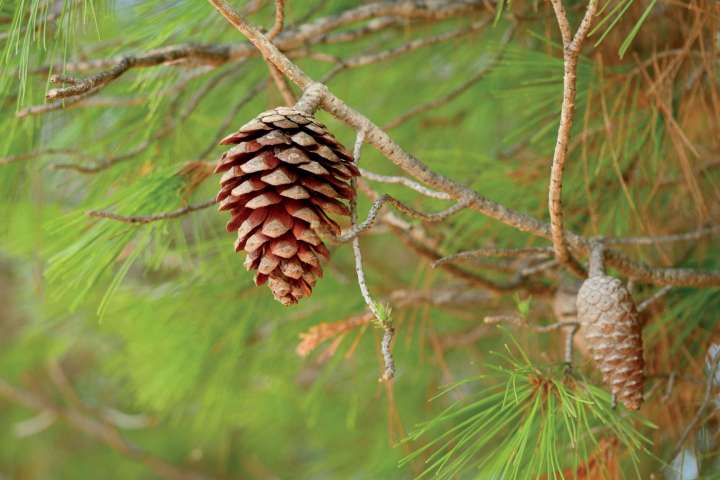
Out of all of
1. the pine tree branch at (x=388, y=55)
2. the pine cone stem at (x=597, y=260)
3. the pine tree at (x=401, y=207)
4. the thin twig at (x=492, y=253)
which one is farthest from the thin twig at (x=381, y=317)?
the pine tree branch at (x=388, y=55)

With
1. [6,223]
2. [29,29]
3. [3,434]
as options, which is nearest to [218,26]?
[29,29]

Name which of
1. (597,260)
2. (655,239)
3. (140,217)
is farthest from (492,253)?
(140,217)

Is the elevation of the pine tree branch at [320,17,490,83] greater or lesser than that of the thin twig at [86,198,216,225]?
greater

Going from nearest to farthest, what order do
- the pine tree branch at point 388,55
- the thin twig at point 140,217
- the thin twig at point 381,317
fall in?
the thin twig at point 381,317 → the thin twig at point 140,217 → the pine tree branch at point 388,55

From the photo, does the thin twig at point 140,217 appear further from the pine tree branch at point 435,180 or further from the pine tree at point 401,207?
the pine tree branch at point 435,180

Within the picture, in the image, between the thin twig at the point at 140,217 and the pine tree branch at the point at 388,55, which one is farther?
the pine tree branch at the point at 388,55

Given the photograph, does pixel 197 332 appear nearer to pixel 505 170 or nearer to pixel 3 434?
pixel 505 170

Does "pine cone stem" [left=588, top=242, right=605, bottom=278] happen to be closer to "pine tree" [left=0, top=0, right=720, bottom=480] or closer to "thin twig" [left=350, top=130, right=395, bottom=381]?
"pine tree" [left=0, top=0, right=720, bottom=480]

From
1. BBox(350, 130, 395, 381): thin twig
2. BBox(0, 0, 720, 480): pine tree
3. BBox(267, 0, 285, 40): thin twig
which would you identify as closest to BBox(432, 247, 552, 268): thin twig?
BBox(0, 0, 720, 480): pine tree
